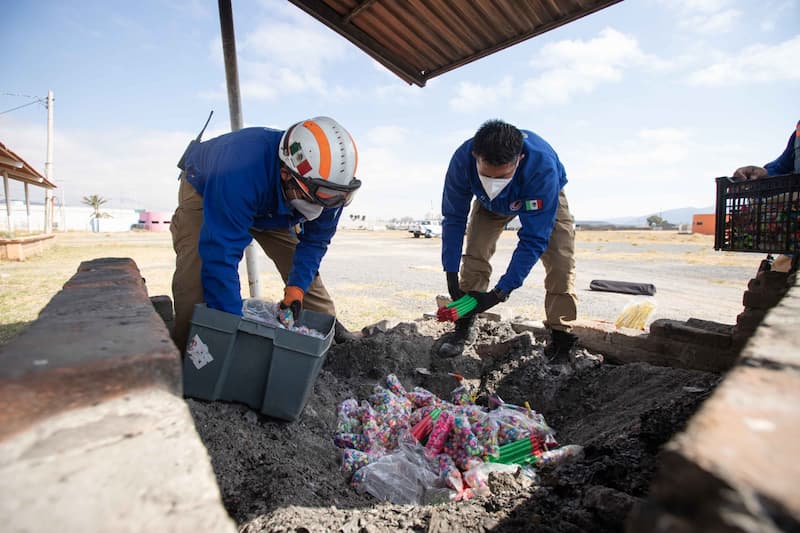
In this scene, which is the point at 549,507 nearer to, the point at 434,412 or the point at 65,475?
the point at 434,412

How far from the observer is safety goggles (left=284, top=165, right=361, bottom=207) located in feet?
9.34

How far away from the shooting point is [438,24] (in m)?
4.13

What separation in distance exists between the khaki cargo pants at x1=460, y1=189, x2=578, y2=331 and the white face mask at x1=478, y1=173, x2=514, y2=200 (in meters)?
0.55

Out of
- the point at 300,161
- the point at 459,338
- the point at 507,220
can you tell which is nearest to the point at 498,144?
the point at 507,220

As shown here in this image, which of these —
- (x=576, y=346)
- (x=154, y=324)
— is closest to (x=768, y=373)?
(x=154, y=324)

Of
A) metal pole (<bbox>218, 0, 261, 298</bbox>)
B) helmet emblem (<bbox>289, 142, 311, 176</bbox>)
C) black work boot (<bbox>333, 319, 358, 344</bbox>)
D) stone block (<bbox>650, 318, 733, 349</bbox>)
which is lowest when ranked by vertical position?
black work boot (<bbox>333, 319, 358, 344</bbox>)

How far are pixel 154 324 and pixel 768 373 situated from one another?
1.70m

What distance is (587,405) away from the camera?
3.17m

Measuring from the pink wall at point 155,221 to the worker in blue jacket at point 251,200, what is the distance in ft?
225

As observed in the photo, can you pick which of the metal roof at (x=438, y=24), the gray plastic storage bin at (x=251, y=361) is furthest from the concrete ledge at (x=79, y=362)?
the metal roof at (x=438, y=24)

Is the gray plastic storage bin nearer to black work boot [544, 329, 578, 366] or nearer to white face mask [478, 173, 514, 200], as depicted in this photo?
white face mask [478, 173, 514, 200]

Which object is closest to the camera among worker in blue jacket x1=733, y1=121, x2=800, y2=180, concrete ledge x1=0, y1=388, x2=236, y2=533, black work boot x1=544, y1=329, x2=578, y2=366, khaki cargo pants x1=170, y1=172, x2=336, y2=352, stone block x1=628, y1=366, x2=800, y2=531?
stone block x1=628, y1=366, x2=800, y2=531

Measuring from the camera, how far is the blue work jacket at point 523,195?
349 centimetres

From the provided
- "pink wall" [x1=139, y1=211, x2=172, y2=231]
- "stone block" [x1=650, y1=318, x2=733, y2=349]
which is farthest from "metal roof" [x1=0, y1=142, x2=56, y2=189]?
"pink wall" [x1=139, y1=211, x2=172, y2=231]
